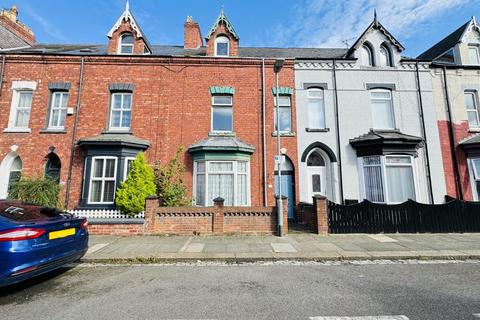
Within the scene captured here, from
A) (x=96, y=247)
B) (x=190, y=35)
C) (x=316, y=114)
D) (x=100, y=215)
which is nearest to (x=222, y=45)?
(x=190, y=35)

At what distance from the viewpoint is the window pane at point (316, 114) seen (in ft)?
41.2

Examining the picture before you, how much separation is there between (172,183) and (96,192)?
11.0 ft

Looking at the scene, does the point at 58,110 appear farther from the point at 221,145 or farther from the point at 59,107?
the point at 221,145

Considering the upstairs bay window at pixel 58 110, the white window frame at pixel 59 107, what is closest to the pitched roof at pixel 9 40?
the white window frame at pixel 59 107

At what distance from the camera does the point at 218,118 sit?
40.9 feet

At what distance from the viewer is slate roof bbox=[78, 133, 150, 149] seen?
10594 millimetres

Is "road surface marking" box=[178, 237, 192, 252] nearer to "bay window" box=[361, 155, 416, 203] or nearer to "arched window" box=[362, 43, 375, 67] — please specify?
"bay window" box=[361, 155, 416, 203]

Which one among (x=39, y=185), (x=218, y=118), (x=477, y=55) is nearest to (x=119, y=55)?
(x=218, y=118)

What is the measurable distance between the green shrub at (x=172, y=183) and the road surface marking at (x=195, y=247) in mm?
2973

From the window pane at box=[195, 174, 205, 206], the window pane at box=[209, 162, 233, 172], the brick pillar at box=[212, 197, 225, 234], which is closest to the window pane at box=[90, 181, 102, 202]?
the window pane at box=[195, 174, 205, 206]

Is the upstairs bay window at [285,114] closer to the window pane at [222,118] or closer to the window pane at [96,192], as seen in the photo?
the window pane at [222,118]

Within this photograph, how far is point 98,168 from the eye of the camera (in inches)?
430

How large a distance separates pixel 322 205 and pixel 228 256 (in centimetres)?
439

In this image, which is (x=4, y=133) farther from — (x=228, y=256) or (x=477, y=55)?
(x=477, y=55)
